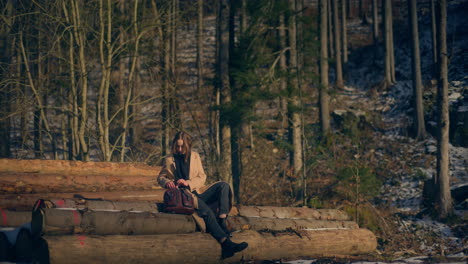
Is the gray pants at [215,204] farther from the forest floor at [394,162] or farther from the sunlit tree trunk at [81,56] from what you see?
the sunlit tree trunk at [81,56]

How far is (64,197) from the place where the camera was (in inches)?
334

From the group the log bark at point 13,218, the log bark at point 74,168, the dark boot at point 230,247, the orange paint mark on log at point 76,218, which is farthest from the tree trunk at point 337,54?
the orange paint mark on log at point 76,218

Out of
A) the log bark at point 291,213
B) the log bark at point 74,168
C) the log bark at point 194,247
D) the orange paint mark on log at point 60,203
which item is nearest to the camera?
the log bark at point 194,247

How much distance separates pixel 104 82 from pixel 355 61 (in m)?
21.0

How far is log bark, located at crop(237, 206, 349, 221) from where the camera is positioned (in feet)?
30.5

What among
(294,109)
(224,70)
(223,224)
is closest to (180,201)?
(223,224)

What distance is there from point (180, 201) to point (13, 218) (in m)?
2.60

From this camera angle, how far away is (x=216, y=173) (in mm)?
14336

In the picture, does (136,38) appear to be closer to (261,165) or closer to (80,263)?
(261,165)

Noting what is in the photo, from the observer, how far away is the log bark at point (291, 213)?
9297 millimetres

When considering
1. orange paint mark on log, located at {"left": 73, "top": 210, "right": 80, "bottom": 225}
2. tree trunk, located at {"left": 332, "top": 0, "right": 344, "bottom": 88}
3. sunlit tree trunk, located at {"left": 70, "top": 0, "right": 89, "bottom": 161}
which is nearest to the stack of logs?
orange paint mark on log, located at {"left": 73, "top": 210, "right": 80, "bottom": 225}

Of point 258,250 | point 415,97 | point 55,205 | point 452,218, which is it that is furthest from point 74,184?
point 415,97

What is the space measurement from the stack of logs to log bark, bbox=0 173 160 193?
0.02 meters

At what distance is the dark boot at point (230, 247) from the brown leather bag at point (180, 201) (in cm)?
81
